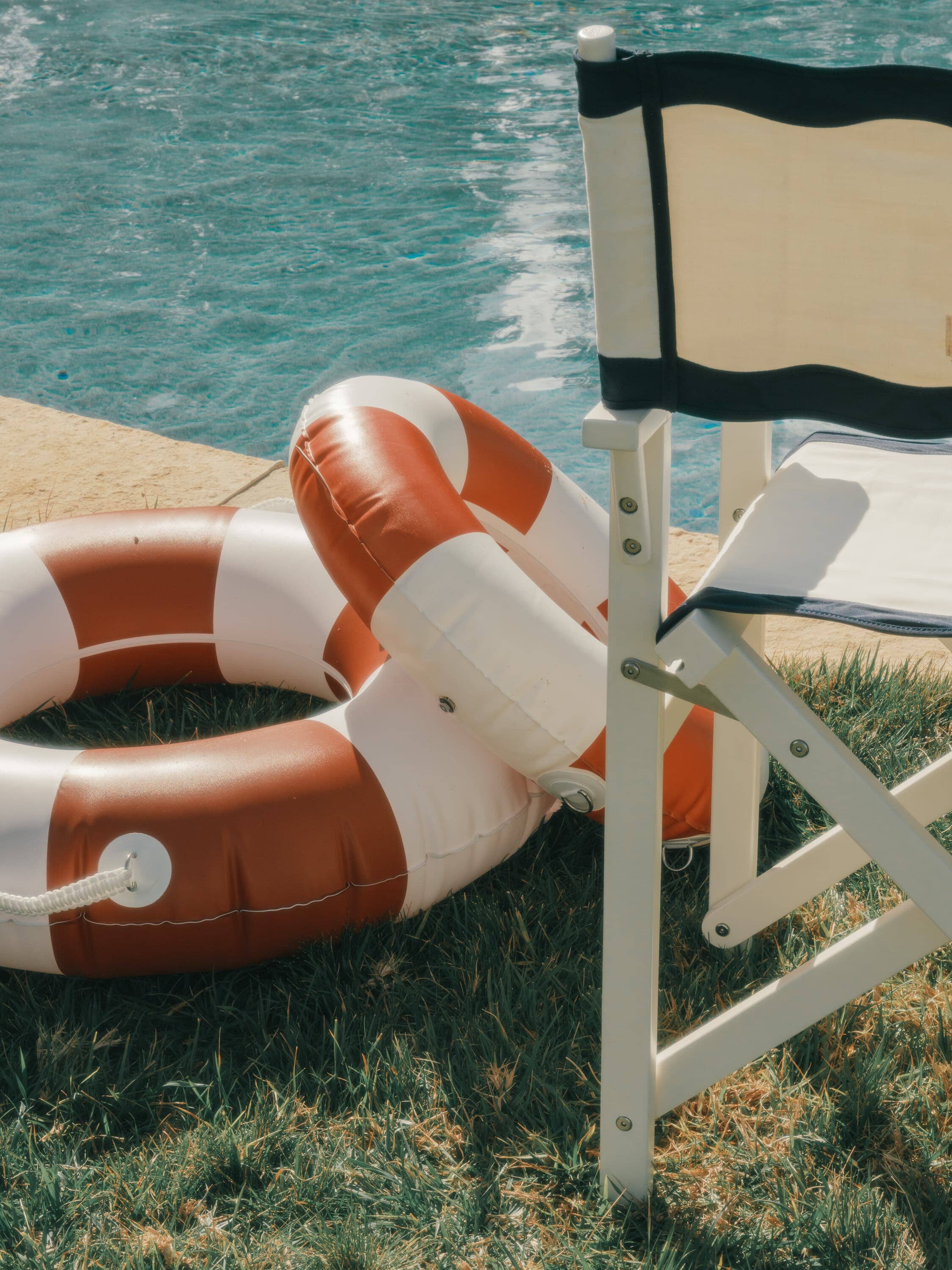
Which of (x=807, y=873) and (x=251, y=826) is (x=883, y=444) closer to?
(x=807, y=873)

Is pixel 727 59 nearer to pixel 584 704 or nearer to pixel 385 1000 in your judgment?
pixel 584 704

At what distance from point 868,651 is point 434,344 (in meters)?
3.00

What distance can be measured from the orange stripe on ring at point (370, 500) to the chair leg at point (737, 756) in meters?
0.35

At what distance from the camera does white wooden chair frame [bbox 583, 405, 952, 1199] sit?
3.65 feet

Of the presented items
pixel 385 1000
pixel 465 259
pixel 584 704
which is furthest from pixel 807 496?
pixel 465 259

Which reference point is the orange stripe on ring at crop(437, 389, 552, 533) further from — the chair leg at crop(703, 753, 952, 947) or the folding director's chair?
the chair leg at crop(703, 753, 952, 947)

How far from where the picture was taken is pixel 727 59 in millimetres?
898

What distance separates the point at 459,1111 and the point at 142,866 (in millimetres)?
502

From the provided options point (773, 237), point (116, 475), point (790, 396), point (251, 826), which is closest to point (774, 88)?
point (773, 237)

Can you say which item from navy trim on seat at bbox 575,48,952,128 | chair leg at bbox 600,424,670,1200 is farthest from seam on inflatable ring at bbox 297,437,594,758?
navy trim on seat at bbox 575,48,952,128

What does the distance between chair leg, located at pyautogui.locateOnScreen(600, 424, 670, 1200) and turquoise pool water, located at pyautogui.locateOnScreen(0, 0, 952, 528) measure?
2.66 metres

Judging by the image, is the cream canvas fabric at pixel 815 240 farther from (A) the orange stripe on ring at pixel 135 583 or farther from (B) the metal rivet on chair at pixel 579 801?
(A) the orange stripe on ring at pixel 135 583

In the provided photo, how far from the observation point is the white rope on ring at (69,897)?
150cm

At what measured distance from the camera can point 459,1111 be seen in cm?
148
